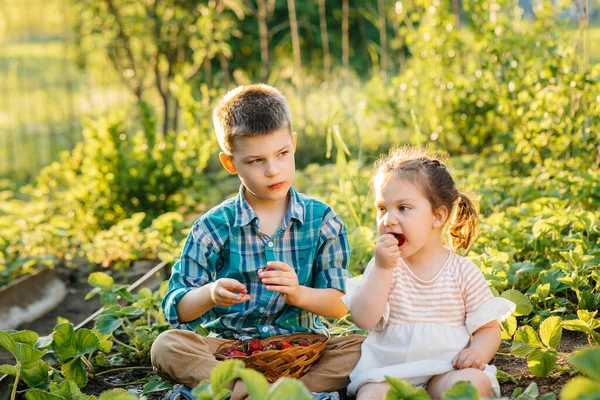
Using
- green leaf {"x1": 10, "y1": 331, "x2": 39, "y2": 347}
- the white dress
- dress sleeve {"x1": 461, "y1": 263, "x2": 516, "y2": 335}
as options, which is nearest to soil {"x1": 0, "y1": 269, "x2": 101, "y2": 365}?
green leaf {"x1": 10, "y1": 331, "x2": 39, "y2": 347}

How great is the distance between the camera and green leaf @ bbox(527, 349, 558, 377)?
2184mm

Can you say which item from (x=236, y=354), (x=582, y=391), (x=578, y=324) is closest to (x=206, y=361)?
(x=236, y=354)

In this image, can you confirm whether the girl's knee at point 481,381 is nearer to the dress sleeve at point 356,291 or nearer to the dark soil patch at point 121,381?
the dress sleeve at point 356,291

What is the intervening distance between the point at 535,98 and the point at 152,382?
3.28m

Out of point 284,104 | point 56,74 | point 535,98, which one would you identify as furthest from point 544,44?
point 56,74

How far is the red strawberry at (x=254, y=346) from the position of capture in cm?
237

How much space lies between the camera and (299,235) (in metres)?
2.54

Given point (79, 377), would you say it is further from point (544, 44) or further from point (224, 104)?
point (544, 44)

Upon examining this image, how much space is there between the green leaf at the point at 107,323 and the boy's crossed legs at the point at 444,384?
1.02 m

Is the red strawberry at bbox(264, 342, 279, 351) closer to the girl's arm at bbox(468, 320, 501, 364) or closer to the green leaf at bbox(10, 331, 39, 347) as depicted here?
the girl's arm at bbox(468, 320, 501, 364)

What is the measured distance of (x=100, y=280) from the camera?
2979 mm

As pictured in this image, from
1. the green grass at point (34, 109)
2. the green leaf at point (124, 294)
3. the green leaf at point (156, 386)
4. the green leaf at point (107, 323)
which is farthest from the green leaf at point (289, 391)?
the green grass at point (34, 109)

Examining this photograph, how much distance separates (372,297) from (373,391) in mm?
256

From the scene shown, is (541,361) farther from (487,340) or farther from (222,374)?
(222,374)
